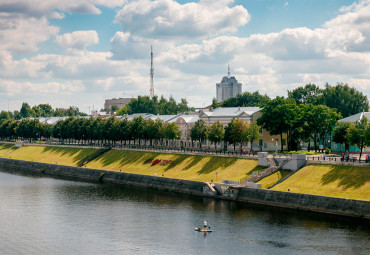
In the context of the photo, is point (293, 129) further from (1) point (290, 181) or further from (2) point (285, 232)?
(2) point (285, 232)

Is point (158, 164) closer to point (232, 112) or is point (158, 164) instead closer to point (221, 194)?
point (221, 194)

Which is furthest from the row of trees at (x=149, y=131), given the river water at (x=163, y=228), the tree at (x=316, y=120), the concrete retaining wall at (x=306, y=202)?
the concrete retaining wall at (x=306, y=202)

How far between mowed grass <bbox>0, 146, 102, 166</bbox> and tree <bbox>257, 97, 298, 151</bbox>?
2141 inches

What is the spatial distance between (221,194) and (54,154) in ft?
290

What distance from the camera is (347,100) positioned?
16525 centimetres

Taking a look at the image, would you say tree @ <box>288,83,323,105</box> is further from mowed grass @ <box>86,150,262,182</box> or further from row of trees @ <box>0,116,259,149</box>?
mowed grass @ <box>86,150,262,182</box>

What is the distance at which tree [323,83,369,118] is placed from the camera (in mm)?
164125

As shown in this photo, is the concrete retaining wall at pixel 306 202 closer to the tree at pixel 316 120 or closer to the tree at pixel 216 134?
the tree at pixel 216 134

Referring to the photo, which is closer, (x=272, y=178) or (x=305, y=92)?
(x=272, y=178)

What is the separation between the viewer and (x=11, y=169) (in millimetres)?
146625

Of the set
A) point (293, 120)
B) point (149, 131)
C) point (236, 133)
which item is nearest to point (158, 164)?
point (236, 133)

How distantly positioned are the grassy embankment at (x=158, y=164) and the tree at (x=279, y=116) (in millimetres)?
22841

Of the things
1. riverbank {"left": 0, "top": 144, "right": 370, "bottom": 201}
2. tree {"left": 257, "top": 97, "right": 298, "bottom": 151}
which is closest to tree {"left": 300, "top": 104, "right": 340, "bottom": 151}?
tree {"left": 257, "top": 97, "right": 298, "bottom": 151}

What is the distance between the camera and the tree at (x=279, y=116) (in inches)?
4737
